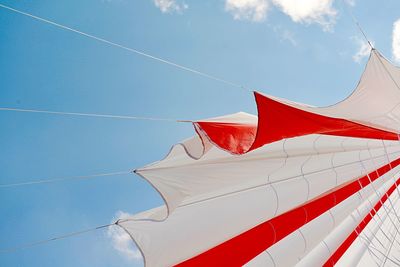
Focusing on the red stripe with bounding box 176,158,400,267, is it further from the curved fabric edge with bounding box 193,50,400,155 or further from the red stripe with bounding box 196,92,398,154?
the red stripe with bounding box 196,92,398,154

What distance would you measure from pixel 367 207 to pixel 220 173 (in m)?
2.02

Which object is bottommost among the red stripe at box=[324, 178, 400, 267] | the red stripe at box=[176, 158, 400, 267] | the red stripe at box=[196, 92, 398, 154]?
the red stripe at box=[324, 178, 400, 267]

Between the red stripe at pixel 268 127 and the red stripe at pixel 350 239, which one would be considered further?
the red stripe at pixel 350 239

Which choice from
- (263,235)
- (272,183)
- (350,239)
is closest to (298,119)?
(272,183)

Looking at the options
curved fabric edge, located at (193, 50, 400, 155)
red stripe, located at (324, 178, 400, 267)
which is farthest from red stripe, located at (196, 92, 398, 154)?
red stripe, located at (324, 178, 400, 267)

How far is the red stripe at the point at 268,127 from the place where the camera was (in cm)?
221

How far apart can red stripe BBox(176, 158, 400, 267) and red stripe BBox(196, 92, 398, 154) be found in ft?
3.81

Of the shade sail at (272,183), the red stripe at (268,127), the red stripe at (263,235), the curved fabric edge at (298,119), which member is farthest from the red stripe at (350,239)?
the red stripe at (268,127)

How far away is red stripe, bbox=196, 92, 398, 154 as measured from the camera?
7.24 feet

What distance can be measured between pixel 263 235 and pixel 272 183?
1.49 feet

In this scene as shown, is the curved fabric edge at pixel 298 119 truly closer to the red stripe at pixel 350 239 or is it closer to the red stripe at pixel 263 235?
the red stripe at pixel 263 235

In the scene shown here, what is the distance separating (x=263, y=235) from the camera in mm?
3334

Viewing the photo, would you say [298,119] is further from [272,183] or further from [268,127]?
[272,183]

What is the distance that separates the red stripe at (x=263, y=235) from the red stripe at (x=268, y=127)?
1.16 m
